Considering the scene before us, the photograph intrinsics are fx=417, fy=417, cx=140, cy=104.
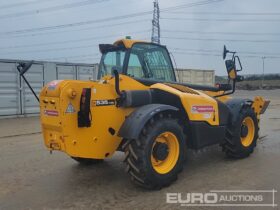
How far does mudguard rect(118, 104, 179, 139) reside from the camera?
578 centimetres

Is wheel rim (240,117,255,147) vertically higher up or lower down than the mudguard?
lower down

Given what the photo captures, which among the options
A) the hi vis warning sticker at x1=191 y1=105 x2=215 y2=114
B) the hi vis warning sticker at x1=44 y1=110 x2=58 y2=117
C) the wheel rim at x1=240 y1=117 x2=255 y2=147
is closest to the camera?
the hi vis warning sticker at x1=44 y1=110 x2=58 y2=117

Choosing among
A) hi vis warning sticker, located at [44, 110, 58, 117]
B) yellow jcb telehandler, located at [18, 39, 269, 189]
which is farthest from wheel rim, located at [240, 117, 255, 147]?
hi vis warning sticker, located at [44, 110, 58, 117]

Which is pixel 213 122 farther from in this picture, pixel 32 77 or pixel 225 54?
pixel 32 77

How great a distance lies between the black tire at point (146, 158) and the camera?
5.77 m

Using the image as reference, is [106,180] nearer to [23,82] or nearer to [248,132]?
[248,132]

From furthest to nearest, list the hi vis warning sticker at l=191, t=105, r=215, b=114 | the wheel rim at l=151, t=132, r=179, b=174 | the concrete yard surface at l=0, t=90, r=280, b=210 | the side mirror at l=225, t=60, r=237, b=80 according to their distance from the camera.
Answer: the side mirror at l=225, t=60, r=237, b=80 → the hi vis warning sticker at l=191, t=105, r=215, b=114 → the wheel rim at l=151, t=132, r=179, b=174 → the concrete yard surface at l=0, t=90, r=280, b=210

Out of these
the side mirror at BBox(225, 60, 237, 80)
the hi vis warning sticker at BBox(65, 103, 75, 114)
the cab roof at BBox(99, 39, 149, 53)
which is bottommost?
the hi vis warning sticker at BBox(65, 103, 75, 114)

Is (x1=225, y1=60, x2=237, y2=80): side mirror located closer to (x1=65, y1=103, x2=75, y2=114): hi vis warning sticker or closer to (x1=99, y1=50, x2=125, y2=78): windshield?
(x1=99, y1=50, x2=125, y2=78): windshield

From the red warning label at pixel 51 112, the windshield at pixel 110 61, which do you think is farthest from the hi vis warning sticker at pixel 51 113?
the windshield at pixel 110 61

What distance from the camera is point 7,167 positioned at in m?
7.76

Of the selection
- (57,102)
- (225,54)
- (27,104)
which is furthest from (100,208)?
(27,104)

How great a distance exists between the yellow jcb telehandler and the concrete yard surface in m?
0.39

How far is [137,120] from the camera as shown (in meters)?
5.87
